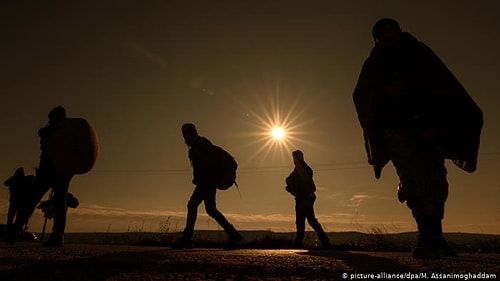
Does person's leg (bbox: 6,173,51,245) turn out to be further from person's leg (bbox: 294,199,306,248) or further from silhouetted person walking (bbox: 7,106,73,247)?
person's leg (bbox: 294,199,306,248)

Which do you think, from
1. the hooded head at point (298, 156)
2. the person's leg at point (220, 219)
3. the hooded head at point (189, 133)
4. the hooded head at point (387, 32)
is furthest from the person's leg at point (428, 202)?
the hooded head at point (298, 156)

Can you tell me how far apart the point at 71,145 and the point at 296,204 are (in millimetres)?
5186

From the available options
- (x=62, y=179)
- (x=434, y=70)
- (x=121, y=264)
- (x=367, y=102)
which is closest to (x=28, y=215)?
(x=62, y=179)

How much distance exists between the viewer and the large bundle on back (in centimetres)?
695

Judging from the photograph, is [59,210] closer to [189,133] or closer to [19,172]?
[189,133]

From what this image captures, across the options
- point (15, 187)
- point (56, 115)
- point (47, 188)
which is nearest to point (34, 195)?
point (47, 188)

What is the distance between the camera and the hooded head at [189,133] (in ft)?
27.3

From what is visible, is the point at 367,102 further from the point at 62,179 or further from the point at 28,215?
the point at 28,215

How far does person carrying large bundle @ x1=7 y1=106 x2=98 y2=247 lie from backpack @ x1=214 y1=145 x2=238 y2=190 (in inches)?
89.9

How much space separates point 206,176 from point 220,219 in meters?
0.79

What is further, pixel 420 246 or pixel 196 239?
pixel 196 239

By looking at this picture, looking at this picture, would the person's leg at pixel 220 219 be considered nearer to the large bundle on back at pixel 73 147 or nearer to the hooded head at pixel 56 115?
the large bundle on back at pixel 73 147

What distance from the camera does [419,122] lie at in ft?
14.7

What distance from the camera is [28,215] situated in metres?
7.00
